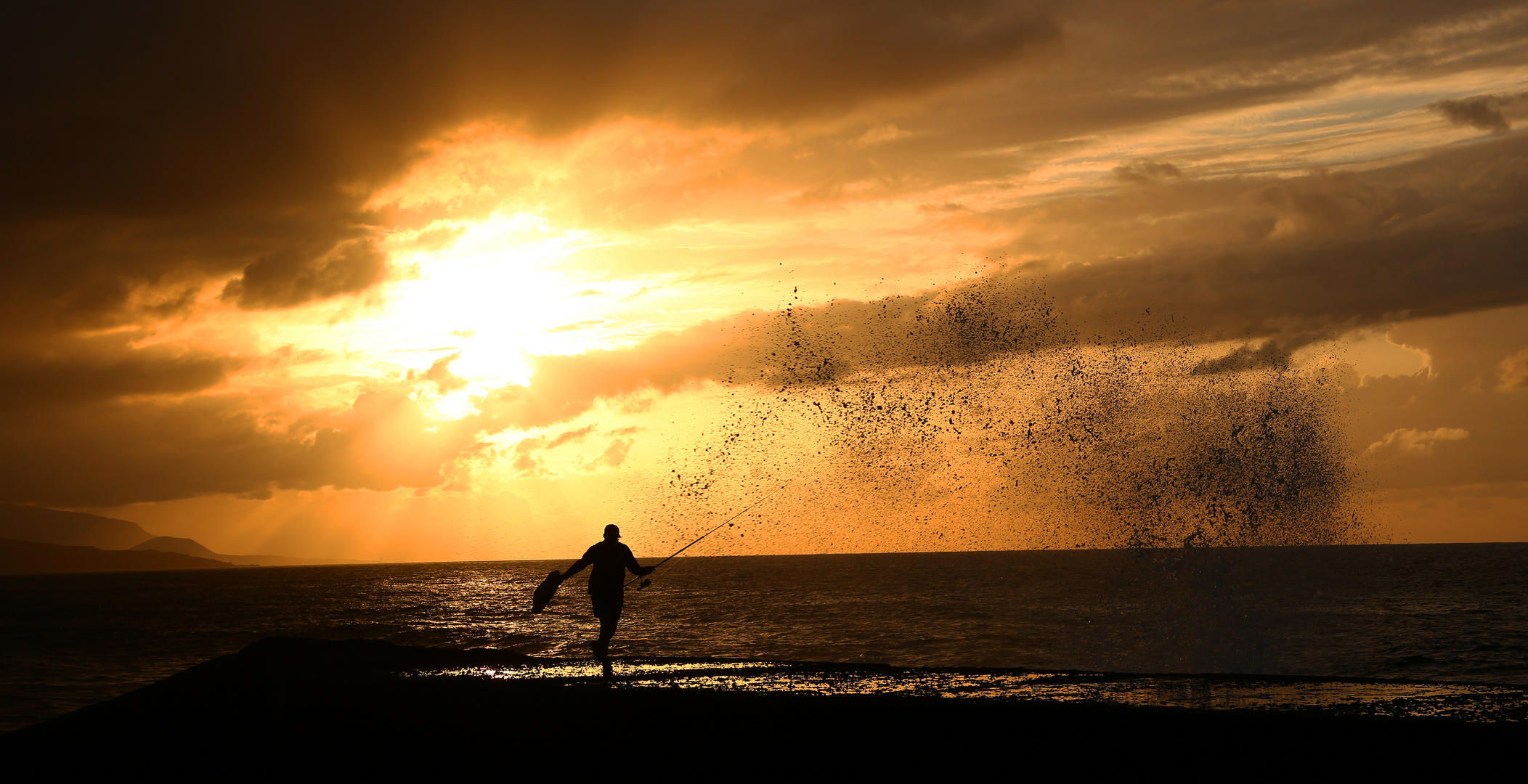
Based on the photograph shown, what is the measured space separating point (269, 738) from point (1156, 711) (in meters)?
9.01

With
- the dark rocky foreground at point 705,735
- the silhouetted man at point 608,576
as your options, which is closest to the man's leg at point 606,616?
the silhouetted man at point 608,576

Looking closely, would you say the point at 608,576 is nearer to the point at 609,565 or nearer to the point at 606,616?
the point at 609,565

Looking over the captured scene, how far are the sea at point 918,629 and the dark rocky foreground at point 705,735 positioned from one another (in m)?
5.81

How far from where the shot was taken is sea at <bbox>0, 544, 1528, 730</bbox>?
2895 centimetres

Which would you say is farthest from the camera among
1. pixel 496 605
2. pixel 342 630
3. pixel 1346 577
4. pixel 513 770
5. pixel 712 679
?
pixel 1346 577

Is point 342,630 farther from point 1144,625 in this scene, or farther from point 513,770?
point 513,770

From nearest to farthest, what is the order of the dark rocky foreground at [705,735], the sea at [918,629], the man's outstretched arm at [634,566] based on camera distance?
the dark rocky foreground at [705,735], the man's outstretched arm at [634,566], the sea at [918,629]

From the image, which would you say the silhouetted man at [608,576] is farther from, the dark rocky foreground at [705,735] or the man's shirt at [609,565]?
the dark rocky foreground at [705,735]

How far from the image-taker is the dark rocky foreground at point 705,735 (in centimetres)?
834

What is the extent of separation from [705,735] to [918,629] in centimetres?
3186

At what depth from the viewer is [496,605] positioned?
231 ft

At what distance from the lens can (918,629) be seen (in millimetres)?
39781

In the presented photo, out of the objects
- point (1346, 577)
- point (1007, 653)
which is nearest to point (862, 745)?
point (1007, 653)

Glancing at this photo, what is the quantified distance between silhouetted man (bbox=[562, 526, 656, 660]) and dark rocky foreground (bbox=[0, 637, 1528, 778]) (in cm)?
234
